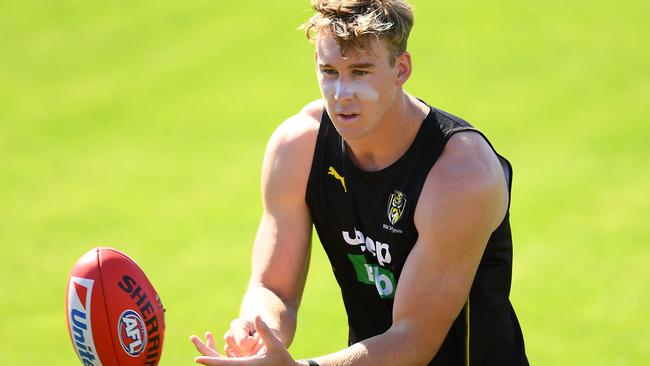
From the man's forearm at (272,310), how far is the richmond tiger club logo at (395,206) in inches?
27.2

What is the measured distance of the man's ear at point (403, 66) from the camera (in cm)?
461

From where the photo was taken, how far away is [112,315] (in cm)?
453

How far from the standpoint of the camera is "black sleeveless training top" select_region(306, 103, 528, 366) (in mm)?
4602

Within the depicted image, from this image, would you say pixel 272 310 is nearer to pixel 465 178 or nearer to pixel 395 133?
pixel 395 133

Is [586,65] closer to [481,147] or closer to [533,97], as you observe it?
[533,97]

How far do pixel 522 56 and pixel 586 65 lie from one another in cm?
80

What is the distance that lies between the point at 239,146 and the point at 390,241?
285 inches

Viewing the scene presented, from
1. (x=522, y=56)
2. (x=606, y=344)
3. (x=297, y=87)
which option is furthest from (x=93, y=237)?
(x=522, y=56)

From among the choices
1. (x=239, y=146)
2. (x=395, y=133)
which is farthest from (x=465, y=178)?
(x=239, y=146)

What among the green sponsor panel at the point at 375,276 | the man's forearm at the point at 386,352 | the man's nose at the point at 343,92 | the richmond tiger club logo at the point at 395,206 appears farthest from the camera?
the green sponsor panel at the point at 375,276

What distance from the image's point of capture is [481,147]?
4512 millimetres

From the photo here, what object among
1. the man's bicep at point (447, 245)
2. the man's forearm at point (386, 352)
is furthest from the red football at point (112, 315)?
the man's bicep at point (447, 245)

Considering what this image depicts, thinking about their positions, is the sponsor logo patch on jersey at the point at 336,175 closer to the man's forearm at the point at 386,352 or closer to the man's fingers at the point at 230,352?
the man's forearm at the point at 386,352

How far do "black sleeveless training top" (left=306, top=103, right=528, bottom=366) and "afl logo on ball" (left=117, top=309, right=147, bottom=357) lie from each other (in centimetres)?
97
